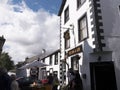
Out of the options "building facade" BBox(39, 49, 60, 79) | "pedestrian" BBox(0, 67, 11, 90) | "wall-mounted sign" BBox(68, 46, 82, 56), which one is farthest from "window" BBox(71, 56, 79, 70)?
"building facade" BBox(39, 49, 60, 79)

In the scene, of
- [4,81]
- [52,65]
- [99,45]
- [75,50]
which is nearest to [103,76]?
[99,45]

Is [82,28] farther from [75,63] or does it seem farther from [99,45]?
[99,45]

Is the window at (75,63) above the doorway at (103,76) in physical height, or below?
above

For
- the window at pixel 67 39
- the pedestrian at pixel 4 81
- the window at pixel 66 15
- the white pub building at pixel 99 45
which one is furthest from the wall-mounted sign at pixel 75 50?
the pedestrian at pixel 4 81

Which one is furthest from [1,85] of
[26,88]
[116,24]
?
[116,24]

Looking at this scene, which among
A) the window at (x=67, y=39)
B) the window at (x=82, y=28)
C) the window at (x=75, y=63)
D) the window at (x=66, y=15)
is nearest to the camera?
the window at (x=82, y=28)

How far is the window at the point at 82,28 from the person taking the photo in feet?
46.5

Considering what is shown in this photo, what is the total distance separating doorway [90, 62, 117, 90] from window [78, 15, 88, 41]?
242cm

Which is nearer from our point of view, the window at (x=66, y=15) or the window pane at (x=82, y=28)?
the window pane at (x=82, y=28)

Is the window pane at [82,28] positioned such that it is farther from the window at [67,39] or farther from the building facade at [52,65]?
the building facade at [52,65]

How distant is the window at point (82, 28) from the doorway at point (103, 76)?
Answer: 95.1 inches

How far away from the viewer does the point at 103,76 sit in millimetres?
Answer: 12633

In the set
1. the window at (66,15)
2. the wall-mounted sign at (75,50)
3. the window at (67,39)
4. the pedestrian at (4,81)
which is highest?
the window at (66,15)

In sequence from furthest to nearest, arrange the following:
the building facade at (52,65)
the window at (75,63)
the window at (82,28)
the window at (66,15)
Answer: the building facade at (52,65)
the window at (66,15)
the window at (75,63)
the window at (82,28)
